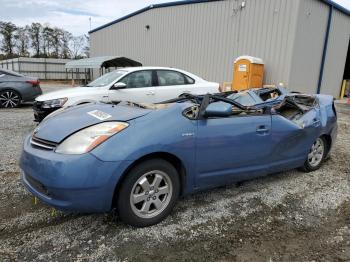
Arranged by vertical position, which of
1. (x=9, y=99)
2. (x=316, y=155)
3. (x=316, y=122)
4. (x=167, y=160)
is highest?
(x=316, y=122)

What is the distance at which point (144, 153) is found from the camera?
284 centimetres

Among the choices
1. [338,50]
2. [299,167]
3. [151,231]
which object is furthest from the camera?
[338,50]

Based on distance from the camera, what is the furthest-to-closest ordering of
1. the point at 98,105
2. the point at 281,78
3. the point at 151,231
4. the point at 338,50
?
the point at 338,50
the point at 281,78
the point at 98,105
the point at 151,231

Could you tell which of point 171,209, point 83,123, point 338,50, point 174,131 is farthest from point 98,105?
point 338,50

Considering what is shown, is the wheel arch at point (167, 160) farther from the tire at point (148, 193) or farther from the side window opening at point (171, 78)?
the side window opening at point (171, 78)

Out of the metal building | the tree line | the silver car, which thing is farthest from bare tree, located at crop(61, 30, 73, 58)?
the silver car

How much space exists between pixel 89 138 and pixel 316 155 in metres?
3.48

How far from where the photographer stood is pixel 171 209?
320 centimetres

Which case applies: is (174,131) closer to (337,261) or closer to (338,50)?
(337,261)

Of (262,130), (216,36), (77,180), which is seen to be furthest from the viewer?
(216,36)

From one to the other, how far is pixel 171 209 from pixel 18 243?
4.43 ft

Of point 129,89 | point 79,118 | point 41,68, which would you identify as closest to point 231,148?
point 79,118

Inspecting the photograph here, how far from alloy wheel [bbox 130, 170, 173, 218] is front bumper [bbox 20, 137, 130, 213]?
0.81 ft

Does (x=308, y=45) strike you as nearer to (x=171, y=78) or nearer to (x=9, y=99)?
(x=171, y=78)
